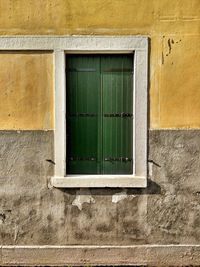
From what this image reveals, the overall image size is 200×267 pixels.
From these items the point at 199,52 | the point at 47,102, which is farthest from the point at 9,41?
the point at 199,52

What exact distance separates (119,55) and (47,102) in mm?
1062

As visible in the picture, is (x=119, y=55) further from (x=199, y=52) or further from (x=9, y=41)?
(x=9, y=41)

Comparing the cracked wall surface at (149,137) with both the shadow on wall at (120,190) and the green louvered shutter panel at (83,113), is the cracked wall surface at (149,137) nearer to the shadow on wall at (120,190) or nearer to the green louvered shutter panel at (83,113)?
the shadow on wall at (120,190)

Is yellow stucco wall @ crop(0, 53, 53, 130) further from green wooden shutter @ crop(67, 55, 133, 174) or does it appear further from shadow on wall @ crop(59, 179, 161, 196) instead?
shadow on wall @ crop(59, 179, 161, 196)

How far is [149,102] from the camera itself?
4957 mm

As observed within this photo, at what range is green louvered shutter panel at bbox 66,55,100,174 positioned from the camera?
5.02 m

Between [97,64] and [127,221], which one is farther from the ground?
[97,64]

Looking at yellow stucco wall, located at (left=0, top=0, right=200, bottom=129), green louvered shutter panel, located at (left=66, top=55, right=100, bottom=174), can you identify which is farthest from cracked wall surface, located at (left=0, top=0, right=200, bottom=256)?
green louvered shutter panel, located at (left=66, top=55, right=100, bottom=174)

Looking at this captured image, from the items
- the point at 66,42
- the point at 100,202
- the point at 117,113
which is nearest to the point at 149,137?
the point at 117,113

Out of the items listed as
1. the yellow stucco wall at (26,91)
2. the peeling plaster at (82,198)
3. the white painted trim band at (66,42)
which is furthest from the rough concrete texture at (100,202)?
the white painted trim band at (66,42)

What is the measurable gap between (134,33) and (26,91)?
4.86ft

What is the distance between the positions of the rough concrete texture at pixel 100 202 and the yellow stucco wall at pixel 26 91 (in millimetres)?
248

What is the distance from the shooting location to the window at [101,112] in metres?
4.89

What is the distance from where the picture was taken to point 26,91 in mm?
4934
